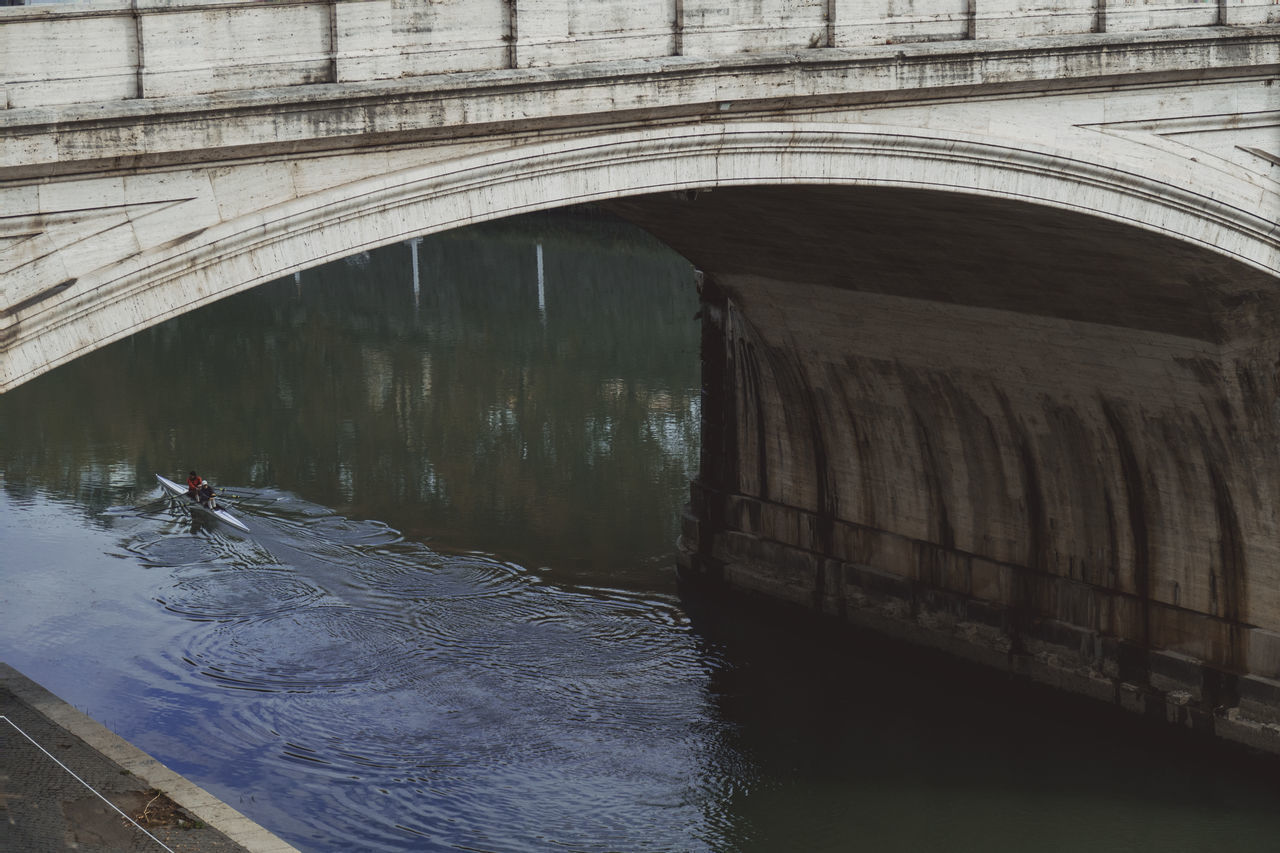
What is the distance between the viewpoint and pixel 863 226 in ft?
38.2

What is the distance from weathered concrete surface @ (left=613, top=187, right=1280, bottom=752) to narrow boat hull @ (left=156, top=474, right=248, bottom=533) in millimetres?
6307

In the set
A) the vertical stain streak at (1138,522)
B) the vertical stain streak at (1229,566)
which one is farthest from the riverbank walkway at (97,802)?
the vertical stain streak at (1229,566)

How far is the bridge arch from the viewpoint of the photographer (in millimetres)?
7141

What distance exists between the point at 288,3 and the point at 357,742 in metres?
6.72

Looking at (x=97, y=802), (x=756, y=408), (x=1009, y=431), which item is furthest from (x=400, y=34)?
(x=756, y=408)

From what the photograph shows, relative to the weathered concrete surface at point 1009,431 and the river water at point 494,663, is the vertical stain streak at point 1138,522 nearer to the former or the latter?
the weathered concrete surface at point 1009,431

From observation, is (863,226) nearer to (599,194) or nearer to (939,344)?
(939,344)

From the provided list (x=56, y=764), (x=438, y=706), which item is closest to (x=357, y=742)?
(x=438, y=706)

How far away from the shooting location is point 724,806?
11898 mm

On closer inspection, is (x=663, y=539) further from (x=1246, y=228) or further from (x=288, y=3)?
(x=288, y=3)

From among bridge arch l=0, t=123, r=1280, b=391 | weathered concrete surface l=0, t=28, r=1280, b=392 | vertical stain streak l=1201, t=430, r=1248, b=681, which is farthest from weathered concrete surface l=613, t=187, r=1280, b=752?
weathered concrete surface l=0, t=28, r=1280, b=392

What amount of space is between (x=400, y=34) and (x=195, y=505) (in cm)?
1256

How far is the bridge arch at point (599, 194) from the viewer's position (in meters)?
7.14

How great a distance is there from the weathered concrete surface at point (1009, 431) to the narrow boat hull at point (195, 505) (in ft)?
20.7
